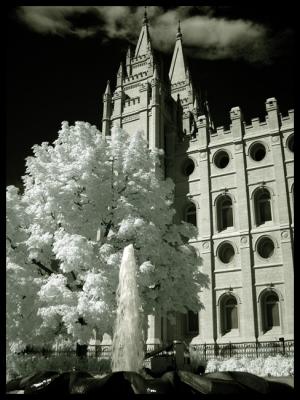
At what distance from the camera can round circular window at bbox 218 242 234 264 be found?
26359 mm

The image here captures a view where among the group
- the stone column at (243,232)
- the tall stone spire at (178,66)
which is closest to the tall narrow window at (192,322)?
the stone column at (243,232)

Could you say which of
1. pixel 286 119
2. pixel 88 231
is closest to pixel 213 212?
pixel 286 119

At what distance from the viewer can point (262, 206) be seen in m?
26.6

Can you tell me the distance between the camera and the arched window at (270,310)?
23.4 meters

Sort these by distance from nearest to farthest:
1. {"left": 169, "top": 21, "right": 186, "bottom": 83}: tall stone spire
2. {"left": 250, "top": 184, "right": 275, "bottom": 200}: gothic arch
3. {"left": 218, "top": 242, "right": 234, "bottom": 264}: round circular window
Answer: {"left": 250, "top": 184, "right": 275, "bottom": 200}: gothic arch → {"left": 218, "top": 242, "right": 234, "bottom": 264}: round circular window → {"left": 169, "top": 21, "right": 186, "bottom": 83}: tall stone spire

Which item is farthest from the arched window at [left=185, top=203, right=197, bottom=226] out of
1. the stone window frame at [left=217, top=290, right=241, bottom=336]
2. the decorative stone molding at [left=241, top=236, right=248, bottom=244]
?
the stone window frame at [left=217, top=290, right=241, bottom=336]

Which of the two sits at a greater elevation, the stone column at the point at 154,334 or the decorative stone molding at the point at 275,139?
the decorative stone molding at the point at 275,139

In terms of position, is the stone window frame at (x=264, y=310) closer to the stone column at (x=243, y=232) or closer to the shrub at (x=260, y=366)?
the stone column at (x=243, y=232)

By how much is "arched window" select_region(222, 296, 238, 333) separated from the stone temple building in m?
0.06

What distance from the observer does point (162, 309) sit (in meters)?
16.4

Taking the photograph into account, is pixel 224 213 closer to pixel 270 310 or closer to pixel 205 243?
pixel 205 243

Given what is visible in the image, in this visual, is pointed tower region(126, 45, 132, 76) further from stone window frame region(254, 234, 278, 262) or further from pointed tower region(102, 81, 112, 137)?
stone window frame region(254, 234, 278, 262)

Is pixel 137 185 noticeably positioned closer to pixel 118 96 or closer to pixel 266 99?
pixel 266 99

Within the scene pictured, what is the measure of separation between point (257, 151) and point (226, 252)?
7322 mm
